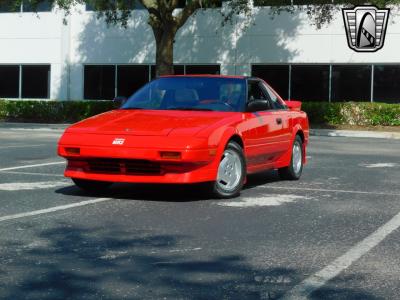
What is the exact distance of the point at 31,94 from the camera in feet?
120

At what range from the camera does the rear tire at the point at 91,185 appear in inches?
385

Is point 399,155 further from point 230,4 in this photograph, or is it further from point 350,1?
point 230,4

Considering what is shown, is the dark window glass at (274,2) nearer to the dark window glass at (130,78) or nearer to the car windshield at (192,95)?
the dark window glass at (130,78)

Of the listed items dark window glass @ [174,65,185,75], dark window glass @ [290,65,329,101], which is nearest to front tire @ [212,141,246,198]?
dark window glass @ [290,65,329,101]

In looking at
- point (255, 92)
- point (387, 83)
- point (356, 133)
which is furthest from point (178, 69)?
point (255, 92)

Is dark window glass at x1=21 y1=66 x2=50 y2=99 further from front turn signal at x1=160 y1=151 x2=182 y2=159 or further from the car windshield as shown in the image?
front turn signal at x1=160 y1=151 x2=182 y2=159

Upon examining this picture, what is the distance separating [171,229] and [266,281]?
83.1 inches

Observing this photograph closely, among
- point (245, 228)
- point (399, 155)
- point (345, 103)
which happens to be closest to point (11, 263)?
point (245, 228)

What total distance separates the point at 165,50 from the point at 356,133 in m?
7.00

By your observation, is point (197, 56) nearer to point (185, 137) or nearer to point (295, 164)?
point (295, 164)

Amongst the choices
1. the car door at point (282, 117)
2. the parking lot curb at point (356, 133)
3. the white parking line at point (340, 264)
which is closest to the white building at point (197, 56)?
the parking lot curb at point (356, 133)

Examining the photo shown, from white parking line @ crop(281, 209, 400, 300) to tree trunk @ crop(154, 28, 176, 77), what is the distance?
20.5 metres

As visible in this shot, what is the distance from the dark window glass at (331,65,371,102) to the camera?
102ft

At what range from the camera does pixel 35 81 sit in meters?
36.4
